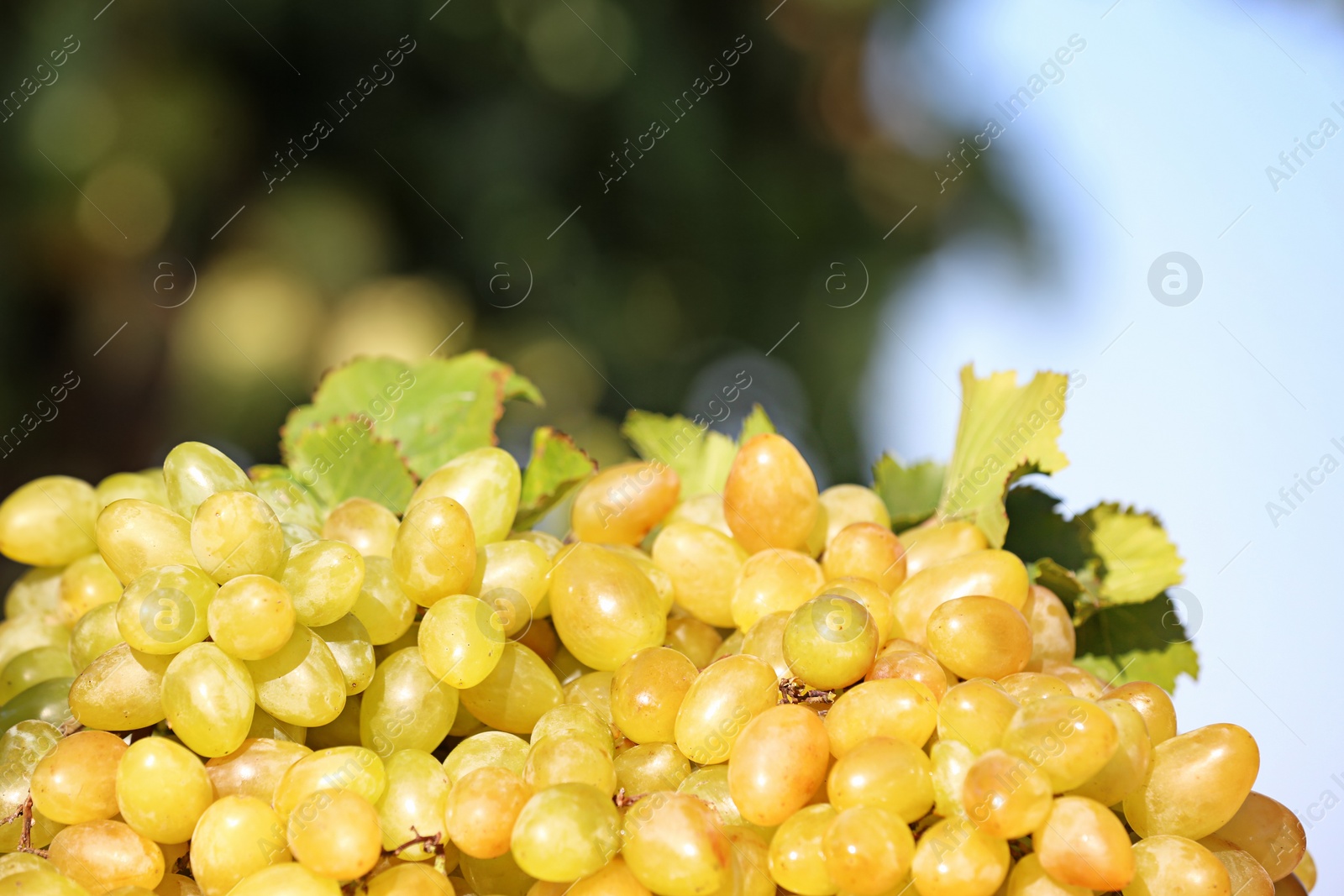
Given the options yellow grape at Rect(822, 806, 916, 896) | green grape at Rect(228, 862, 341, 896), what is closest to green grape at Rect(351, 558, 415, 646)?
green grape at Rect(228, 862, 341, 896)

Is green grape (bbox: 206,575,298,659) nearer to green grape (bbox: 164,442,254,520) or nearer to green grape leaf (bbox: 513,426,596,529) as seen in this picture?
green grape (bbox: 164,442,254,520)

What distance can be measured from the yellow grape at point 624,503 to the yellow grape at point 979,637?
178 millimetres

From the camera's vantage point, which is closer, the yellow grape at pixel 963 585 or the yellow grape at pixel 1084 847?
the yellow grape at pixel 1084 847

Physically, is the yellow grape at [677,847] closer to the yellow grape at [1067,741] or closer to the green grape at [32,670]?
the yellow grape at [1067,741]

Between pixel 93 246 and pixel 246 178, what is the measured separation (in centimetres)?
24

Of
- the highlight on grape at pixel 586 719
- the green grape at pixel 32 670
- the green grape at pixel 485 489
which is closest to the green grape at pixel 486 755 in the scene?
the highlight on grape at pixel 586 719

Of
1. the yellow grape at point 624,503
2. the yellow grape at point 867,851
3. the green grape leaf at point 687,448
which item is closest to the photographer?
the yellow grape at point 867,851

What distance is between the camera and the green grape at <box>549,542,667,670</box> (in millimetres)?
398

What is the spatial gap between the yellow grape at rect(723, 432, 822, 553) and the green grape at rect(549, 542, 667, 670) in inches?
3.0

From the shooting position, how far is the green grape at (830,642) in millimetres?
350

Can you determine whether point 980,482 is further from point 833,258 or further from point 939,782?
point 833,258

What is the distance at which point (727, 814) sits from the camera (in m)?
0.36

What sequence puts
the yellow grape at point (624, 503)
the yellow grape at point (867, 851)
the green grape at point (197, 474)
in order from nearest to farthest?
1. the yellow grape at point (867, 851)
2. the green grape at point (197, 474)
3. the yellow grape at point (624, 503)

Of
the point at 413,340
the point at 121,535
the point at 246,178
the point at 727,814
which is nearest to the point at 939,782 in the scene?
the point at 727,814
